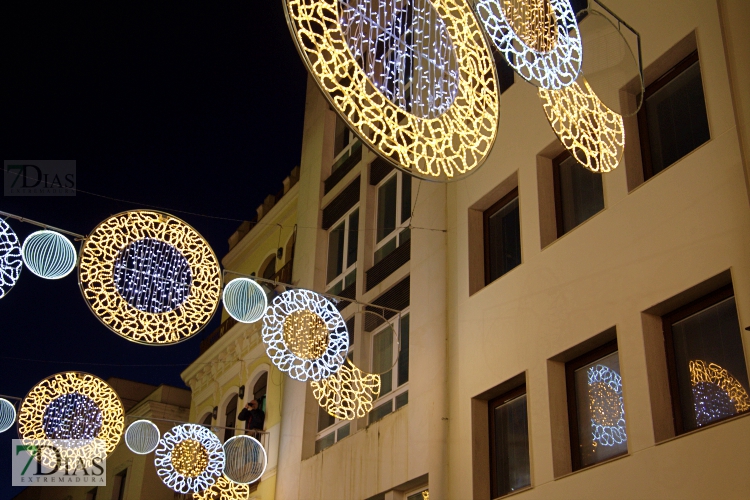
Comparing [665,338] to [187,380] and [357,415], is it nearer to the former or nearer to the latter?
[357,415]

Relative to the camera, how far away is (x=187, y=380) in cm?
2480

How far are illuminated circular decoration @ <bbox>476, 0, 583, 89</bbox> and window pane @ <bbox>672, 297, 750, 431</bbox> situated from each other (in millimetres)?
3441

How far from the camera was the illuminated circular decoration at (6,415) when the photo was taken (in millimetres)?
14734

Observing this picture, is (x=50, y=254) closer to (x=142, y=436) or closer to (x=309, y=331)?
(x=309, y=331)

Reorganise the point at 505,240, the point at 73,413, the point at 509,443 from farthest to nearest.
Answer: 1. the point at 73,413
2. the point at 505,240
3. the point at 509,443

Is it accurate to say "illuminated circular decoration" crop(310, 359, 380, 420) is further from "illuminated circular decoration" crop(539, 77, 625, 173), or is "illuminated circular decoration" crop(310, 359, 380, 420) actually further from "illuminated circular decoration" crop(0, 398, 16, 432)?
"illuminated circular decoration" crop(539, 77, 625, 173)

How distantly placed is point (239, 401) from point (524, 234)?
11.2m

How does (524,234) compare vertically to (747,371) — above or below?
above

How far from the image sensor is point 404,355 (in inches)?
594

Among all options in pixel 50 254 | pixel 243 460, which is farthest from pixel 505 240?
pixel 243 460

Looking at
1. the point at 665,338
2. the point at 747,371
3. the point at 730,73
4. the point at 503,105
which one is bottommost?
the point at 747,371

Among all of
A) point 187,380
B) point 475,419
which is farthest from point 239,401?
point 475,419

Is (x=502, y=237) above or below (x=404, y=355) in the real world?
above

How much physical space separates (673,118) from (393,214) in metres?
7.63
